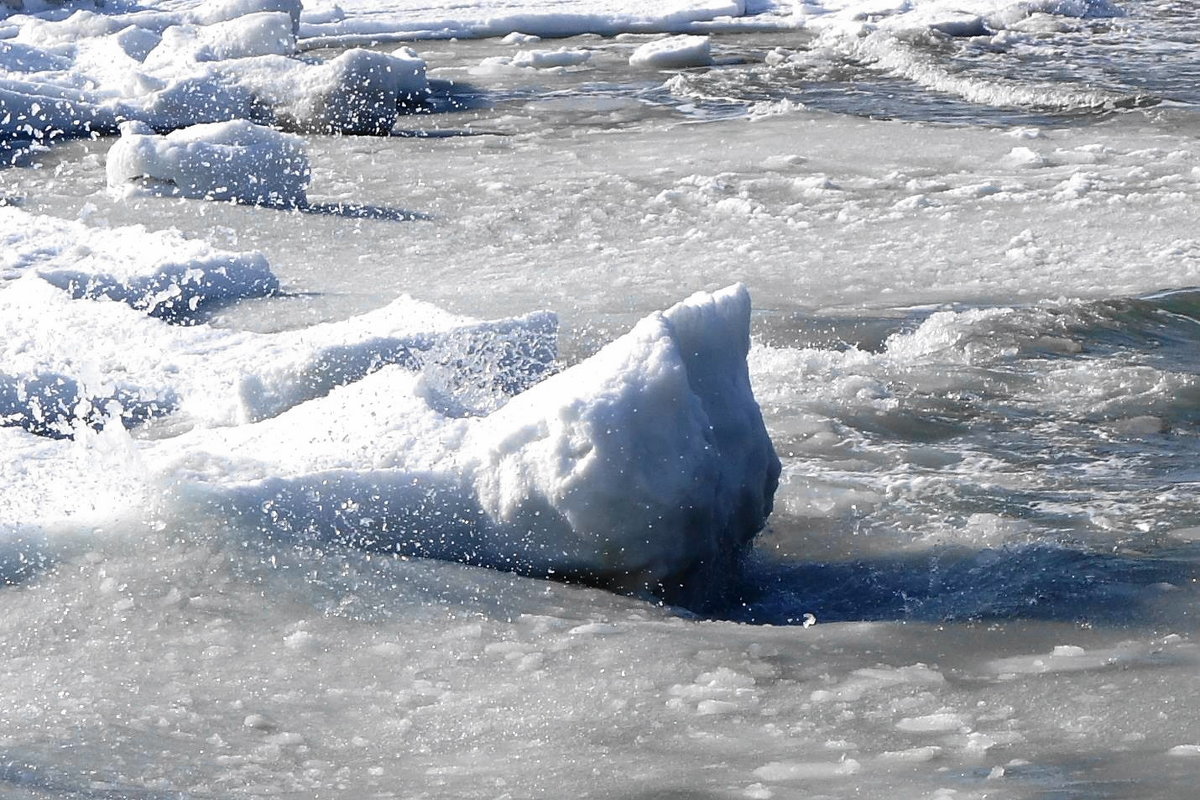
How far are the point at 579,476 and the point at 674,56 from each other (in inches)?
382

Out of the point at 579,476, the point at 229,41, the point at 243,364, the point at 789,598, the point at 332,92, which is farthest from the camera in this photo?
the point at 229,41

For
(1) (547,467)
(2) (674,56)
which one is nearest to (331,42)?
(2) (674,56)

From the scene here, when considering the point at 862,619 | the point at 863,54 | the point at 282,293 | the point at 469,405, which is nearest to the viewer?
the point at 862,619

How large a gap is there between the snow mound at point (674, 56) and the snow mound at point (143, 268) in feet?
20.8

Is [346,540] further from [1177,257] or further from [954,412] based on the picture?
[1177,257]

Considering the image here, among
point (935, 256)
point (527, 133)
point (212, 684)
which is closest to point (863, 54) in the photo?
point (527, 133)

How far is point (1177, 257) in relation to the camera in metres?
6.36

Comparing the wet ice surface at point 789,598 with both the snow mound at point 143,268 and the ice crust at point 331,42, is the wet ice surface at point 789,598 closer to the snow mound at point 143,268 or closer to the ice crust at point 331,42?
the snow mound at point 143,268

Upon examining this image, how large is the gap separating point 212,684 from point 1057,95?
350 inches

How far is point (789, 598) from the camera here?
3.52 meters

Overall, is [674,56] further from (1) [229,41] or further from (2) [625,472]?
(2) [625,472]

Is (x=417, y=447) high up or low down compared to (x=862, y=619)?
up

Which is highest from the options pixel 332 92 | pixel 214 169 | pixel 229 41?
pixel 229 41

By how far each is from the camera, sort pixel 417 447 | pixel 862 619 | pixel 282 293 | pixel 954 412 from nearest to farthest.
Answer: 1. pixel 862 619
2. pixel 417 447
3. pixel 954 412
4. pixel 282 293
